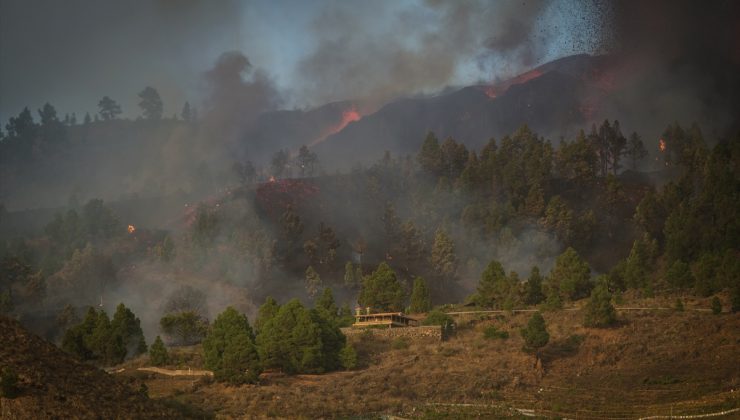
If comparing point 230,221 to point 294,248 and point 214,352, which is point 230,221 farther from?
point 214,352

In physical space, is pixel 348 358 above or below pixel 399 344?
below

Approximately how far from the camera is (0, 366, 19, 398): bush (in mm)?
47062

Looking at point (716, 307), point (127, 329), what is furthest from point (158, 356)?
point (716, 307)

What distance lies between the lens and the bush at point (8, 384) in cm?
4706

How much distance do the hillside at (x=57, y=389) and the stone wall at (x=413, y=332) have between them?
38875 millimetres

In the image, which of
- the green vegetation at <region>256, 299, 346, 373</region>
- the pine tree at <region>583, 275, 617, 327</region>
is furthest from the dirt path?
the pine tree at <region>583, 275, 617, 327</region>

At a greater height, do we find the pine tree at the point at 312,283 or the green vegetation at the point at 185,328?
the pine tree at the point at 312,283

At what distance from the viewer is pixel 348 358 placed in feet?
266

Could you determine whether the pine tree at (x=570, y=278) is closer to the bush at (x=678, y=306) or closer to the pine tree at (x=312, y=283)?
the bush at (x=678, y=306)

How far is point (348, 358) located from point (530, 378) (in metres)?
15.6

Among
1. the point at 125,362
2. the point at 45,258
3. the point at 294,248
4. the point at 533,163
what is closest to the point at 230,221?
the point at 294,248

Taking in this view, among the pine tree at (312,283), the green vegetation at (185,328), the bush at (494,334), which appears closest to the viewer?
the bush at (494,334)

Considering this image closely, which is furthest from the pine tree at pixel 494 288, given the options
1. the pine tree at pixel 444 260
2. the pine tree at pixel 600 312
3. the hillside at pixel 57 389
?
the hillside at pixel 57 389

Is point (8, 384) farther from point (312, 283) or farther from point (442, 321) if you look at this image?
point (312, 283)
